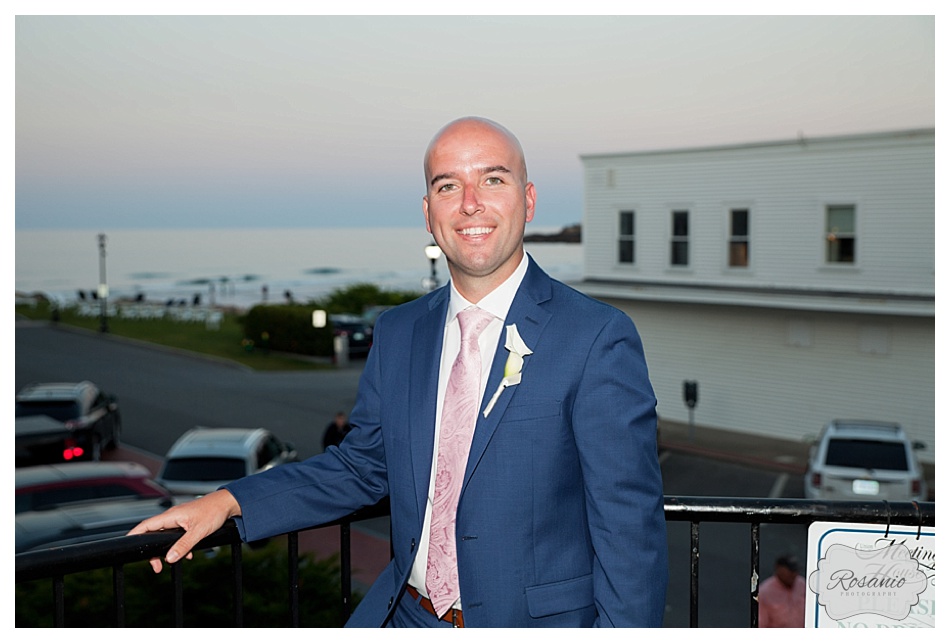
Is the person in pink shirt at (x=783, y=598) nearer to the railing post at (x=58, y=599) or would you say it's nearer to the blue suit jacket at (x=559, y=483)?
the blue suit jacket at (x=559, y=483)

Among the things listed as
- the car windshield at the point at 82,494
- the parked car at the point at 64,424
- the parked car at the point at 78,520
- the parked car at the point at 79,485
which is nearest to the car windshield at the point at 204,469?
the parked car at the point at 79,485

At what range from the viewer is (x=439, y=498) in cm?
240

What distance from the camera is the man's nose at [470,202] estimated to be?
239cm

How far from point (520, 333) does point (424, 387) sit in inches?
11.9

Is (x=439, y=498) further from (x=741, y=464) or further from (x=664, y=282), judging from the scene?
(x=664, y=282)

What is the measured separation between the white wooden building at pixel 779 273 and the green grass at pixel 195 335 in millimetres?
13346

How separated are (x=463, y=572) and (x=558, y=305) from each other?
2.32 feet

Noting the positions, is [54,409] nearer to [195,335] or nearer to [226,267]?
[195,335]

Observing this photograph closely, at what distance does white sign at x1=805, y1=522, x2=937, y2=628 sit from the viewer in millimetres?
2594

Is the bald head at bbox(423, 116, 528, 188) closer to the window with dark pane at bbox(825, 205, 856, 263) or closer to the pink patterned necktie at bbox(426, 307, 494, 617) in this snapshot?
the pink patterned necktie at bbox(426, 307, 494, 617)

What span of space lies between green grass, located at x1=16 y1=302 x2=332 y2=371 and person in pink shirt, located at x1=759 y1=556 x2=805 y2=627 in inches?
995
